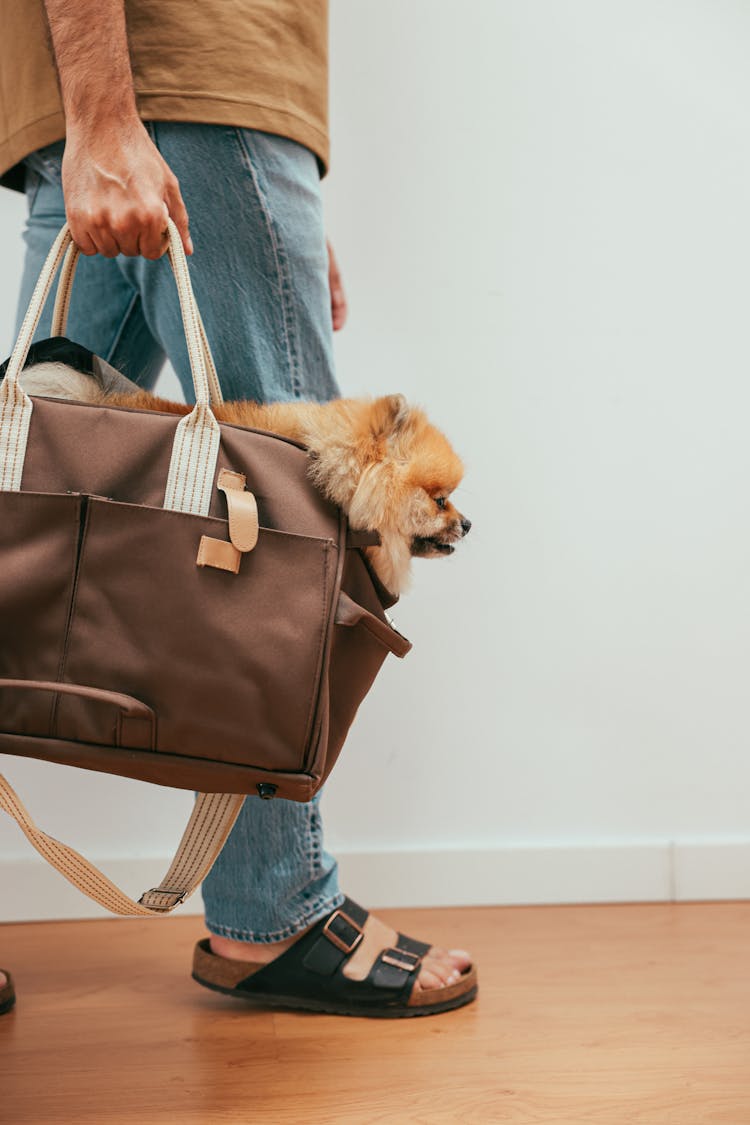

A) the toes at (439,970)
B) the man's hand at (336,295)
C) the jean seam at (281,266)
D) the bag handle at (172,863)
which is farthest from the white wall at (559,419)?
the bag handle at (172,863)

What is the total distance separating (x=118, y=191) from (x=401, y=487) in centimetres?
35

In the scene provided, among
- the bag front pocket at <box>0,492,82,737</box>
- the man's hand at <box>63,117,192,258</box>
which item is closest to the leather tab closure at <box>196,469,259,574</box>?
the bag front pocket at <box>0,492,82,737</box>

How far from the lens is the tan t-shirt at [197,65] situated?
0.96m

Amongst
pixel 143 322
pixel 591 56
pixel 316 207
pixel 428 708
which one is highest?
pixel 591 56

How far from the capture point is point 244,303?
1.01 meters

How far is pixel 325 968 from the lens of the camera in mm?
1086

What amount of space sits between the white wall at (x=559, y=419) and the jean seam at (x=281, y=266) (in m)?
0.50

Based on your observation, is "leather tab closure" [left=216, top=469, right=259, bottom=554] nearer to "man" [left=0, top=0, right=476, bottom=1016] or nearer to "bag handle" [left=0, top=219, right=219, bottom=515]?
"bag handle" [left=0, top=219, right=219, bottom=515]

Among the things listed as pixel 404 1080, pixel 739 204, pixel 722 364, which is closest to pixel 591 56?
pixel 739 204

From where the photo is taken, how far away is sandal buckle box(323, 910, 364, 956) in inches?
43.2

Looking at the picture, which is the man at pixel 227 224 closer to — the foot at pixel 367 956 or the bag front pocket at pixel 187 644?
the foot at pixel 367 956

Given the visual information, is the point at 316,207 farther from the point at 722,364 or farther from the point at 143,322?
the point at 722,364

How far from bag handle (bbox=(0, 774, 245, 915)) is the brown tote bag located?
1 cm

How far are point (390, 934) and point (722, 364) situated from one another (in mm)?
1033
